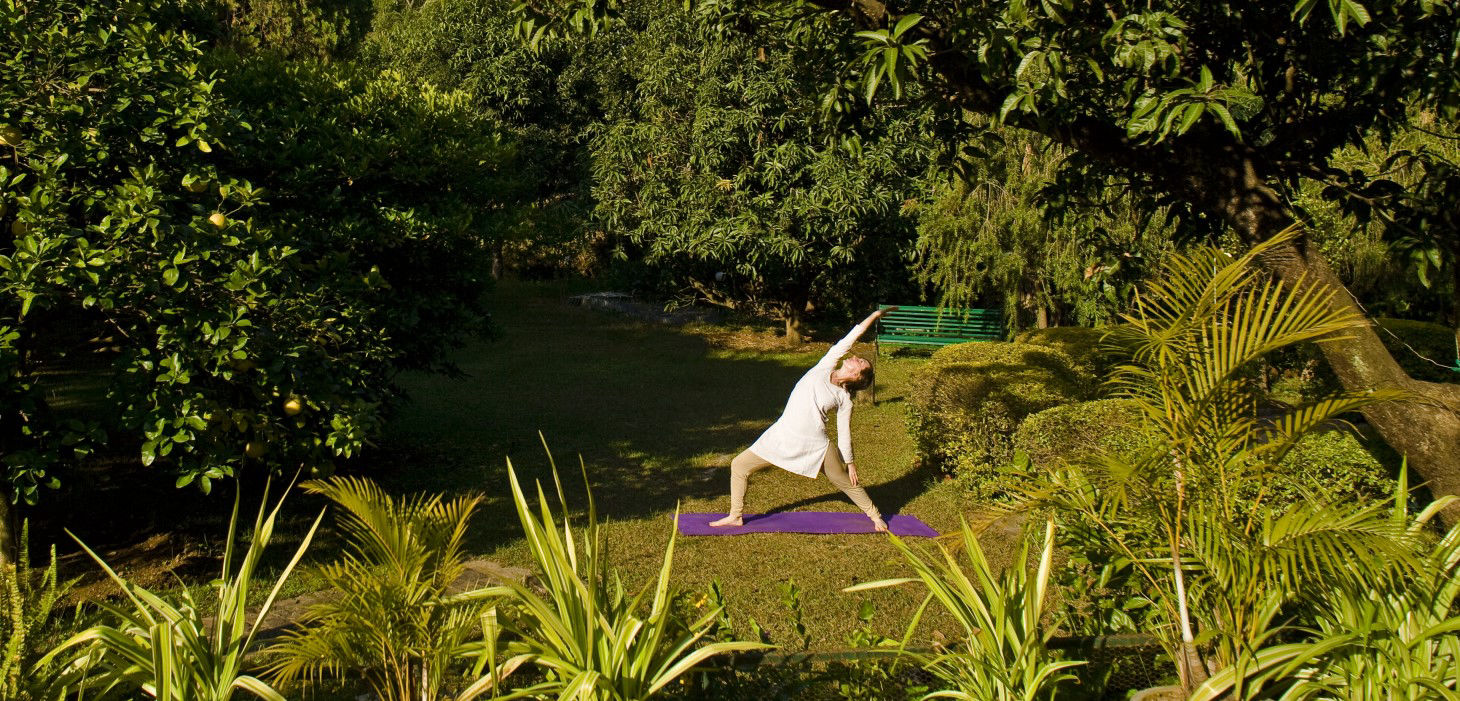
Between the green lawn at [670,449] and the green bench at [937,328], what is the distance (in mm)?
469

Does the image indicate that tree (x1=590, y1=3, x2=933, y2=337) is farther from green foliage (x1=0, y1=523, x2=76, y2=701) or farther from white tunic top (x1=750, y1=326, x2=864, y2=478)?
green foliage (x1=0, y1=523, x2=76, y2=701)

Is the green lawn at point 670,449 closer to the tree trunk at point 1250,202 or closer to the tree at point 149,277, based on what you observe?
the tree at point 149,277

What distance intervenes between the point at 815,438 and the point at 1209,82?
172 inches

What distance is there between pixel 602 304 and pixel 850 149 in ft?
65.7

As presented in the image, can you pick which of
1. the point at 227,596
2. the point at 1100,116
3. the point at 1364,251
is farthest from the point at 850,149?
the point at 1364,251

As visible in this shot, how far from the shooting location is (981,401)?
9.52 meters

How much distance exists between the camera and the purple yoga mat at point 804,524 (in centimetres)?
793

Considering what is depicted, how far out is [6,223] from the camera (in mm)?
5566

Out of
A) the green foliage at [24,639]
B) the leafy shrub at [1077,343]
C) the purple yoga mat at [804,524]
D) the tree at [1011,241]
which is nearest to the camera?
the green foliage at [24,639]

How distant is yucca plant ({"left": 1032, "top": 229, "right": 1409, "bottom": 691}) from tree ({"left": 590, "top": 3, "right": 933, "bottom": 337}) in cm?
1320

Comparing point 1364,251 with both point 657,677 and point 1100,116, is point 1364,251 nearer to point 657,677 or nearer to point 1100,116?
point 1100,116

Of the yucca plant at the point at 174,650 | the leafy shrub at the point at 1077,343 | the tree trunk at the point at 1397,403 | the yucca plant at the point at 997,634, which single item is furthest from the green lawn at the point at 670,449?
the tree trunk at the point at 1397,403

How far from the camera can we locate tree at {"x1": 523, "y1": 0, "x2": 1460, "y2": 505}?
4.47 meters

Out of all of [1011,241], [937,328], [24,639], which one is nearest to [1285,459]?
[24,639]
